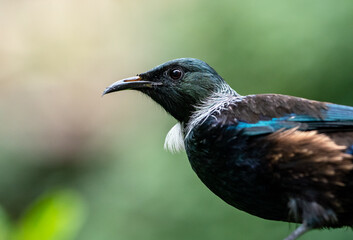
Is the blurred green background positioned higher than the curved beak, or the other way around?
the curved beak

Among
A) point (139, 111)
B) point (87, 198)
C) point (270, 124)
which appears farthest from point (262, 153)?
point (139, 111)

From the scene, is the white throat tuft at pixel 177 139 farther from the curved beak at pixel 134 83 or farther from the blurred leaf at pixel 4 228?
the blurred leaf at pixel 4 228

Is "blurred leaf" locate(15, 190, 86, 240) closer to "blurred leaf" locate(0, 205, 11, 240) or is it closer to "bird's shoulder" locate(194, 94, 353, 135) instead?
"blurred leaf" locate(0, 205, 11, 240)

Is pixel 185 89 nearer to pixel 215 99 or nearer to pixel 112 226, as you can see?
pixel 215 99

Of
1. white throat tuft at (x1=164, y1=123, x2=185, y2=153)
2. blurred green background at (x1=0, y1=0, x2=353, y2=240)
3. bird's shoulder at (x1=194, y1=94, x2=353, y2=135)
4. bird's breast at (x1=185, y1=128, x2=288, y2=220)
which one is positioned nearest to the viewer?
bird's breast at (x1=185, y1=128, x2=288, y2=220)

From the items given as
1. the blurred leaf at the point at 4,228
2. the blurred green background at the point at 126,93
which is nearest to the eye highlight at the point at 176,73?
the blurred green background at the point at 126,93

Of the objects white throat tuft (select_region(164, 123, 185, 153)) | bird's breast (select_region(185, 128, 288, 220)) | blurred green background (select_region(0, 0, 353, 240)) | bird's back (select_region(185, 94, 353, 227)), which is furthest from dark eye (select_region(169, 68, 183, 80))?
blurred green background (select_region(0, 0, 353, 240))

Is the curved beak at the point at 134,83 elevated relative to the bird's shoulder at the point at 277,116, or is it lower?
elevated
